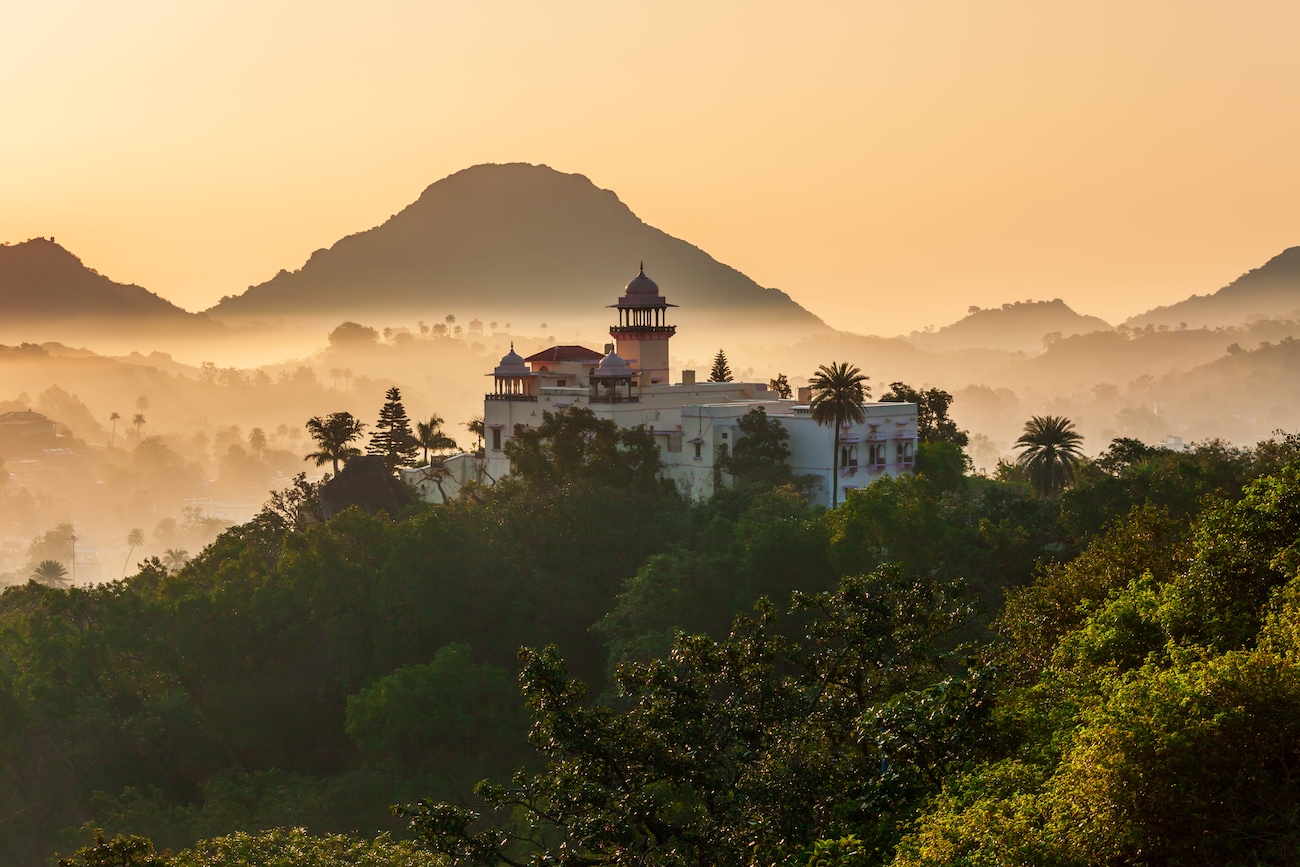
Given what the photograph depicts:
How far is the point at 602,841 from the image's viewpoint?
53.4ft

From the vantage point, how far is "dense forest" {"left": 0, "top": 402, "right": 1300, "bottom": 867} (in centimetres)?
1302

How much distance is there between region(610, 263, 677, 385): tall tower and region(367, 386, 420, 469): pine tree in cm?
1195

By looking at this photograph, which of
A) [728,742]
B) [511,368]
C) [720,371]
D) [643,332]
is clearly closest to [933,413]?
[643,332]

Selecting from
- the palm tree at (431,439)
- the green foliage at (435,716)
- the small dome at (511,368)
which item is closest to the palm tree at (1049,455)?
the green foliage at (435,716)

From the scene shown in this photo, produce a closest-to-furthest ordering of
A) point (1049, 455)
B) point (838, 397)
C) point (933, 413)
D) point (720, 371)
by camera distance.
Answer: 1. point (1049, 455)
2. point (838, 397)
3. point (933, 413)
4. point (720, 371)

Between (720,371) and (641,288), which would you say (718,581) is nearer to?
(641,288)

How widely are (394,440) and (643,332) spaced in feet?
45.6

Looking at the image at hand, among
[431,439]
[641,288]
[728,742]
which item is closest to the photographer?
[728,742]

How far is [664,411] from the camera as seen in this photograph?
53.9m

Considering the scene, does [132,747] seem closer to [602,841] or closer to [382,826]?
[382,826]

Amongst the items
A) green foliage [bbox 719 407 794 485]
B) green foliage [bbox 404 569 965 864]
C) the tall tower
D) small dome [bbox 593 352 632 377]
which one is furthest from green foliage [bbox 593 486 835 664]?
green foliage [bbox 404 569 965 864]

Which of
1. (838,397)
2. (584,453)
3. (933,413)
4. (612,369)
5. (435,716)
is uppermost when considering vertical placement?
(612,369)

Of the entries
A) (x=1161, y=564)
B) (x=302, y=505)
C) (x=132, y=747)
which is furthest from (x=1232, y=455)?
(x=302, y=505)

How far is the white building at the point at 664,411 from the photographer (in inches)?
1988
